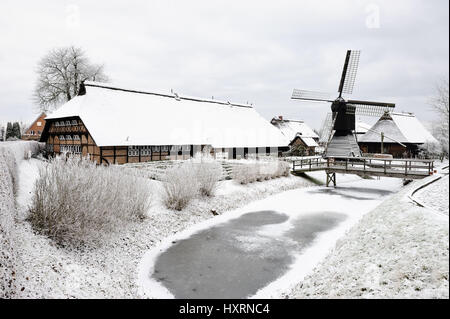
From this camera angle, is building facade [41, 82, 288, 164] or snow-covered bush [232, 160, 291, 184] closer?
snow-covered bush [232, 160, 291, 184]

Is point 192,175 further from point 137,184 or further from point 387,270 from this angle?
point 387,270

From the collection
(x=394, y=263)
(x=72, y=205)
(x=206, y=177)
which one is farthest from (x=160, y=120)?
(x=394, y=263)

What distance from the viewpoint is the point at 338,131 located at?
25.2 meters

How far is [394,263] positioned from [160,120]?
79.6 ft

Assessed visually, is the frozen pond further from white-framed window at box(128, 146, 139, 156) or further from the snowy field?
white-framed window at box(128, 146, 139, 156)

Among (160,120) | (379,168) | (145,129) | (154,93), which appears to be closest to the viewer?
(379,168)

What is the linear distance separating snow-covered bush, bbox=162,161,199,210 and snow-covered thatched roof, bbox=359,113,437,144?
26.8 metres

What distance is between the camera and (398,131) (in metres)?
33.8

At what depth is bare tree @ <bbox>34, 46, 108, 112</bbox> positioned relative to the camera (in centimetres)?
3100

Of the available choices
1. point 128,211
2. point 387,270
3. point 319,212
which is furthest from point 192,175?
point 387,270

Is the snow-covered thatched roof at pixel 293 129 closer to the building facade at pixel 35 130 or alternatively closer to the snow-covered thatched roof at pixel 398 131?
the snow-covered thatched roof at pixel 398 131

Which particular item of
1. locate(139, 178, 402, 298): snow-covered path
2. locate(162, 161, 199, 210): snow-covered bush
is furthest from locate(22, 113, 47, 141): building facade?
locate(139, 178, 402, 298): snow-covered path

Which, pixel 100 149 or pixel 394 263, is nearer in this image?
pixel 394 263

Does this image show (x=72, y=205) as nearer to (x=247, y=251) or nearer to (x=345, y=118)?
(x=247, y=251)
